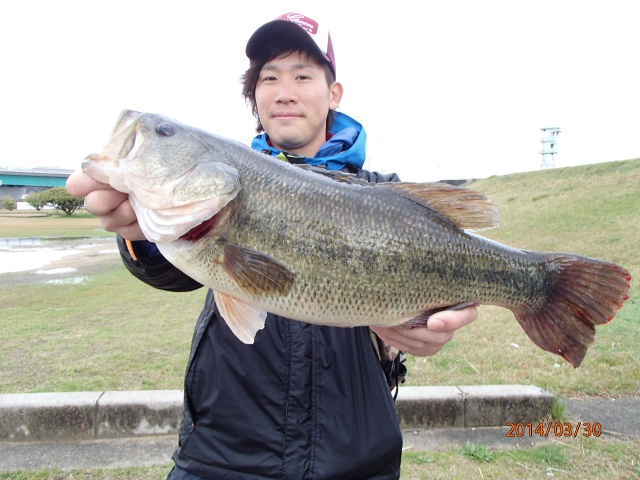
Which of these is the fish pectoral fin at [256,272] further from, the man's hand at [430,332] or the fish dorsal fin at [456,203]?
the fish dorsal fin at [456,203]

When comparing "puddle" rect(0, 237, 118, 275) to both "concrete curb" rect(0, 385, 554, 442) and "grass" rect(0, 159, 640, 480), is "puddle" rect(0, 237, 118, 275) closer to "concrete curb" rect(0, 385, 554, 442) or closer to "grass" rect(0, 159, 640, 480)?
"grass" rect(0, 159, 640, 480)

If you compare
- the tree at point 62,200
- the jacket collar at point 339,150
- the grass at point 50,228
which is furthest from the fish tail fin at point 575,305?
the tree at point 62,200

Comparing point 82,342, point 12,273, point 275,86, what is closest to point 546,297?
point 275,86

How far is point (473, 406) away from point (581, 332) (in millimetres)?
2267

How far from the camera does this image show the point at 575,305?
238cm

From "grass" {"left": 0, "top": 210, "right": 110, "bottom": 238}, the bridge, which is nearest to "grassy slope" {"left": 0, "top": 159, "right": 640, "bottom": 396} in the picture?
"grass" {"left": 0, "top": 210, "right": 110, "bottom": 238}

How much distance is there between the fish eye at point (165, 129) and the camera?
225 cm

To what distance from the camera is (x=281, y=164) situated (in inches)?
91.2

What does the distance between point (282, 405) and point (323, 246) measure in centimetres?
84

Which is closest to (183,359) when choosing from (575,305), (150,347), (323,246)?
(150,347)

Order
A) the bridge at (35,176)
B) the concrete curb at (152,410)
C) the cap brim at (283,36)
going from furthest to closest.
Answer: the bridge at (35,176)
the concrete curb at (152,410)
the cap brim at (283,36)

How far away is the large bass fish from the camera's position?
6.98ft

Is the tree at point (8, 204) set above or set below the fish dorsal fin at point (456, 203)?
below

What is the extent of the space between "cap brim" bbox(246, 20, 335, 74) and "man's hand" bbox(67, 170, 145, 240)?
1.40m
